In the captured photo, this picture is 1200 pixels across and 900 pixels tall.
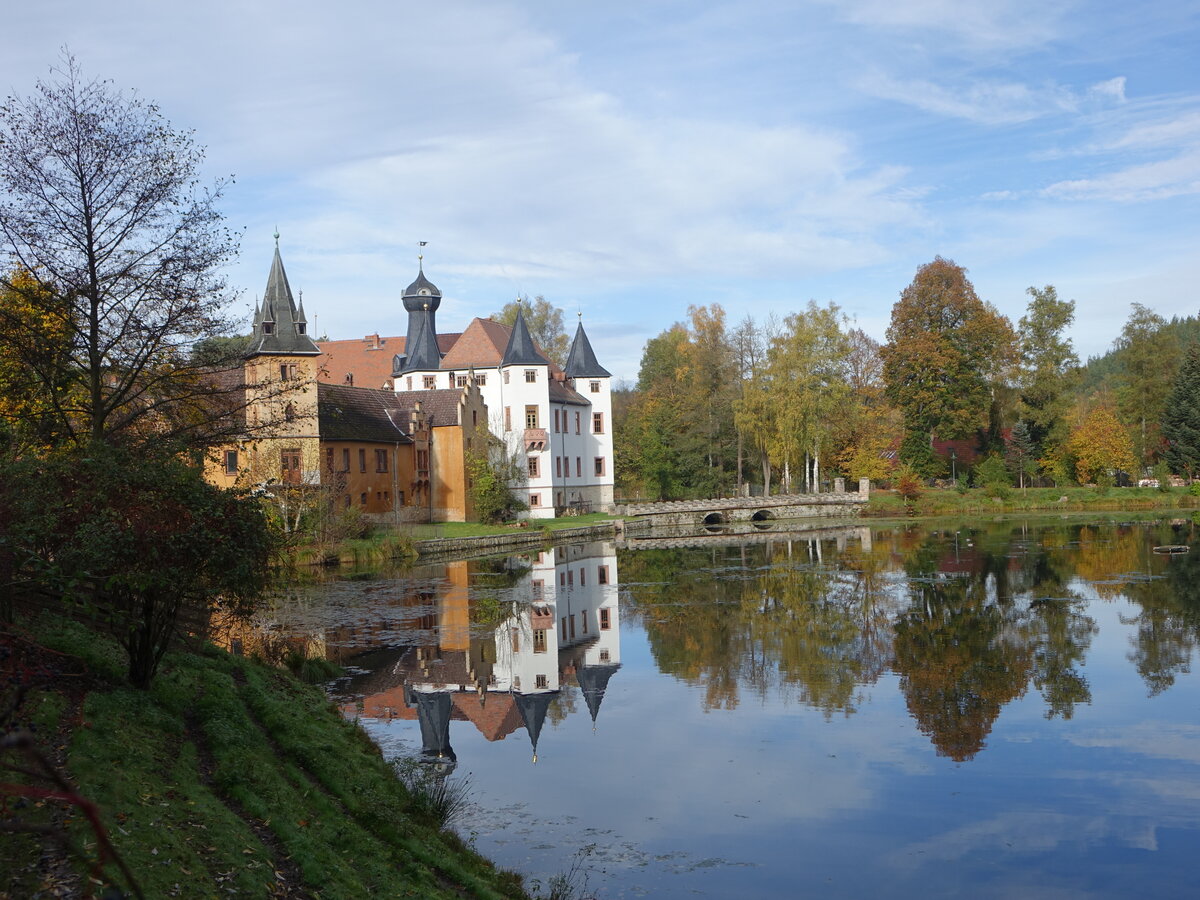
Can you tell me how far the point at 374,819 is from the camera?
968 centimetres

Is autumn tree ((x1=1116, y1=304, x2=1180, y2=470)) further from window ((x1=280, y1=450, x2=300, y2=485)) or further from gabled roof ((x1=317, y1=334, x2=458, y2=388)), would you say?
window ((x1=280, y1=450, x2=300, y2=485))

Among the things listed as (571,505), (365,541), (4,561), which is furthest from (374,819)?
(571,505)

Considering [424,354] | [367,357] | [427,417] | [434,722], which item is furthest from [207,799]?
[367,357]

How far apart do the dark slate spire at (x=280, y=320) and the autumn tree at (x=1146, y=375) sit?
5155 centimetres

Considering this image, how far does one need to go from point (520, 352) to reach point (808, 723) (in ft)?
157

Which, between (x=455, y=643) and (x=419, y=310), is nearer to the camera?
(x=455, y=643)

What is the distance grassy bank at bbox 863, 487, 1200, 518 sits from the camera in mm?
57312

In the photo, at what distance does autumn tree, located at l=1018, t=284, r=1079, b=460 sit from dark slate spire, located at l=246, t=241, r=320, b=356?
4290 centimetres

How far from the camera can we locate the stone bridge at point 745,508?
60844 millimetres

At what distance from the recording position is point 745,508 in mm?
61594

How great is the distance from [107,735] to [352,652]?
11424mm

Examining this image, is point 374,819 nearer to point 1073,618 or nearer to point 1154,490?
point 1073,618

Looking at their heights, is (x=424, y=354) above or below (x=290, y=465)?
above

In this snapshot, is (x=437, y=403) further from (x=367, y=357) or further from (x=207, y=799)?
(x=207, y=799)
